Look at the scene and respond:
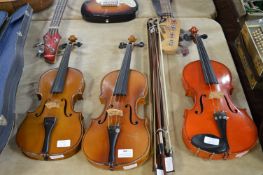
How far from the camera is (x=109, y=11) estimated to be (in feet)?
6.73

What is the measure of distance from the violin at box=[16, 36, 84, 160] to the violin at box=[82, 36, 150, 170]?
82 mm

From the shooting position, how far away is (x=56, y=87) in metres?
1.48

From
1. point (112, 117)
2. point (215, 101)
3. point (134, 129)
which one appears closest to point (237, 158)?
point (215, 101)

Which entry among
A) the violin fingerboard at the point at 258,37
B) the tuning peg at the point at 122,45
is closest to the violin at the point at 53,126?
the tuning peg at the point at 122,45

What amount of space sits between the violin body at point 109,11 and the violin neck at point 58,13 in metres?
0.17

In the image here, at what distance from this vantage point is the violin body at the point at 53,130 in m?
1.29

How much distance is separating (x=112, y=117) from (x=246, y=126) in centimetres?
65

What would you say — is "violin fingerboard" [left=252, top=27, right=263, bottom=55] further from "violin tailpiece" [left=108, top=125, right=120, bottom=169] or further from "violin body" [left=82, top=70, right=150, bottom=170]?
"violin tailpiece" [left=108, top=125, right=120, bottom=169]

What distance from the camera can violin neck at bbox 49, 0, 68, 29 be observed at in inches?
79.2

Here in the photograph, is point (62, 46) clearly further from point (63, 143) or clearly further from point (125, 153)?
point (125, 153)

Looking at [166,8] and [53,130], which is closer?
[53,130]

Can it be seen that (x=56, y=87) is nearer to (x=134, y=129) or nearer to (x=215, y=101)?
(x=134, y=129)

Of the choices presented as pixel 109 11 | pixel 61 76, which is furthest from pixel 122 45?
pixel 61 76

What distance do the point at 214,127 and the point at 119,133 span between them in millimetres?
Result: 451
